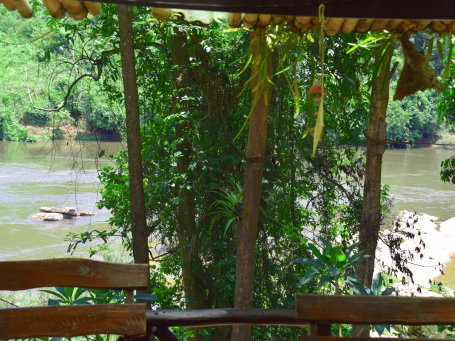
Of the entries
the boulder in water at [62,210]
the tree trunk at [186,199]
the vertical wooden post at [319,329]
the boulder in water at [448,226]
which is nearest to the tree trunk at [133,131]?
the tree trunk at [186,199]

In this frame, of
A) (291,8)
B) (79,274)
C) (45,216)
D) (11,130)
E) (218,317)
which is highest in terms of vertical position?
(291,8)

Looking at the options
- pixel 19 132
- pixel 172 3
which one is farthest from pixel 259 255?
pixel 19 132

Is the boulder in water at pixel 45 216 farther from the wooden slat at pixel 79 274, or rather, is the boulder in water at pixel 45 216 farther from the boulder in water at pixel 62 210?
the wooden slat at pixel 79 274

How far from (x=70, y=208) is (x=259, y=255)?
7.20 meters

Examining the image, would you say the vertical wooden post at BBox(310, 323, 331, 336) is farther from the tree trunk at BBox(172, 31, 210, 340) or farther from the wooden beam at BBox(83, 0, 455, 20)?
the tree trunk at BBox(172, 31, 210, 340)

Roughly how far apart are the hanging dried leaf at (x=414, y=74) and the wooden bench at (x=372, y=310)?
0.52 m

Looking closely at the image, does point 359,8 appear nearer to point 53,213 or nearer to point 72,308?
point 72,308

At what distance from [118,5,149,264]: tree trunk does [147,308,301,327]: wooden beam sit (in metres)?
1.66

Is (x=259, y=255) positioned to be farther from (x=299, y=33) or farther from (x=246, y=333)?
(x=299, y=33)

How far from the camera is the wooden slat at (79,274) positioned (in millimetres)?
1399

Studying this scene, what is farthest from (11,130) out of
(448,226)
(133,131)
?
(133,131)

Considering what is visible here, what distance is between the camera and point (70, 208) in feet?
→ 34.6

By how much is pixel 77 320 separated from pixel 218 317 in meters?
0.35

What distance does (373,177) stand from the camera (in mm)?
3479
